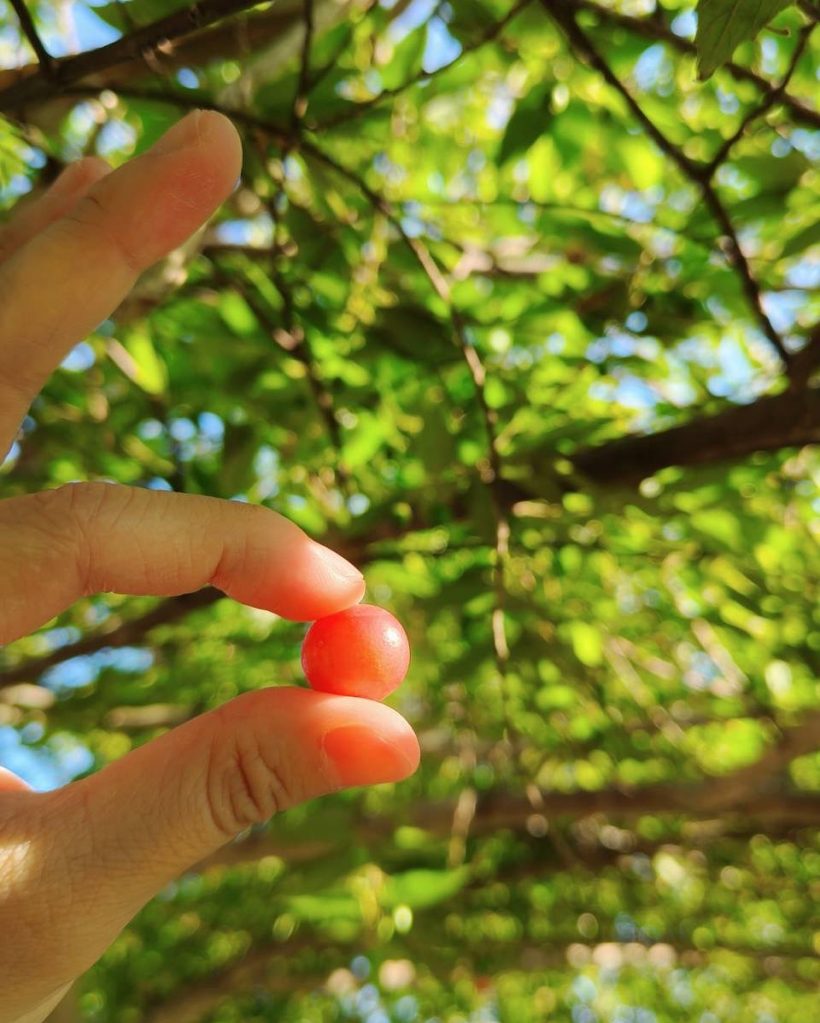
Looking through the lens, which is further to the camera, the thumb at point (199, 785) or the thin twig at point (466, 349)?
the thin twig at point (466, 349)

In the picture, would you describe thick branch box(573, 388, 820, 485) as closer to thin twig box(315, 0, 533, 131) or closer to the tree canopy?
the tree canopy

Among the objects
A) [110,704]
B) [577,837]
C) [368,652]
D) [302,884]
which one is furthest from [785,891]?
[368,652]

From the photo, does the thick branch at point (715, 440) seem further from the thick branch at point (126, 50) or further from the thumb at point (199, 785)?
the thick branch at point (126, 50)

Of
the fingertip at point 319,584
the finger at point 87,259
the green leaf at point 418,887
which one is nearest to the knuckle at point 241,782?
the fingertip at point 319,584

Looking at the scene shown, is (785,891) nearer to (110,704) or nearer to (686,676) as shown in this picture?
(686,676)

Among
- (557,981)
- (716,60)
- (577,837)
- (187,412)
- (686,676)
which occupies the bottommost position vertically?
(557,981)

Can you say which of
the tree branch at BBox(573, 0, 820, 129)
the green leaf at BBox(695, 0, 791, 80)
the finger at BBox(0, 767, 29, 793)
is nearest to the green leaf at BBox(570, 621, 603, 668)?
the tree branch at BBox(573, 0, 820, 129)
